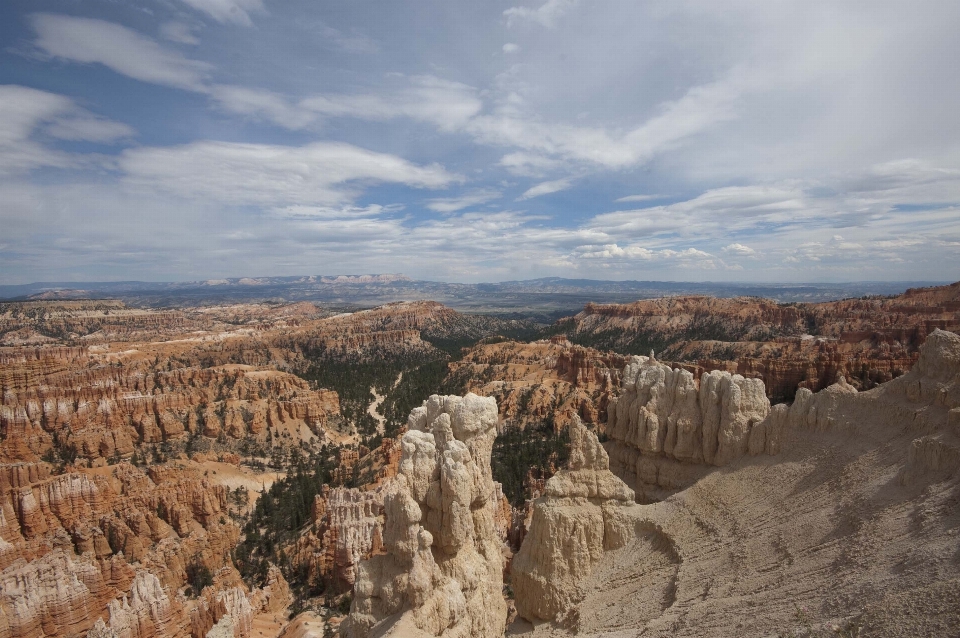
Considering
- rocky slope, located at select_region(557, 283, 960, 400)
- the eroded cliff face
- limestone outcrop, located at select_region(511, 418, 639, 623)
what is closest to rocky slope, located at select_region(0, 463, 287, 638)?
limestone outcrop, located at select_region(511, 418, 639, 623)

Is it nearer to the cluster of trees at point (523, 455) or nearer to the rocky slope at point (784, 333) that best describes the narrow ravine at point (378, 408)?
the cluster of trees at point (523, 455)

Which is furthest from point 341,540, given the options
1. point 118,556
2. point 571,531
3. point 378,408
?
point 378,408

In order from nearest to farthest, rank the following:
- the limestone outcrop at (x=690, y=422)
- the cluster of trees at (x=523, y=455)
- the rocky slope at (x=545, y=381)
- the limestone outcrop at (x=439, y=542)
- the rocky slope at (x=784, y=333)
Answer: the limestone outcrop at (x=439, y=542)
the limestone outcrop at (x=690, y=422)
the cluster of trees at (x=523, y=455)
the rocky slope at (x=784, y=333)
the rocky slope at (x=545, y=381)

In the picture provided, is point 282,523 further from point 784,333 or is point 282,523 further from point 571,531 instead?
point 784,333

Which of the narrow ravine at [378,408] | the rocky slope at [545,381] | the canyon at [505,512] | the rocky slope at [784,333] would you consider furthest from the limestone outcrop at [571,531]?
the narrow ravine at [378,408]

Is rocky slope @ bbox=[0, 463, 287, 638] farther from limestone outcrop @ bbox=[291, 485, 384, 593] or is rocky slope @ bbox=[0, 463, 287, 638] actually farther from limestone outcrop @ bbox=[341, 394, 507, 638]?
limestone outcrop @ bbox=[341, 394, 507, 638]

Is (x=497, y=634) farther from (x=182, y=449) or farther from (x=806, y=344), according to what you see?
(x=806, y=344)
